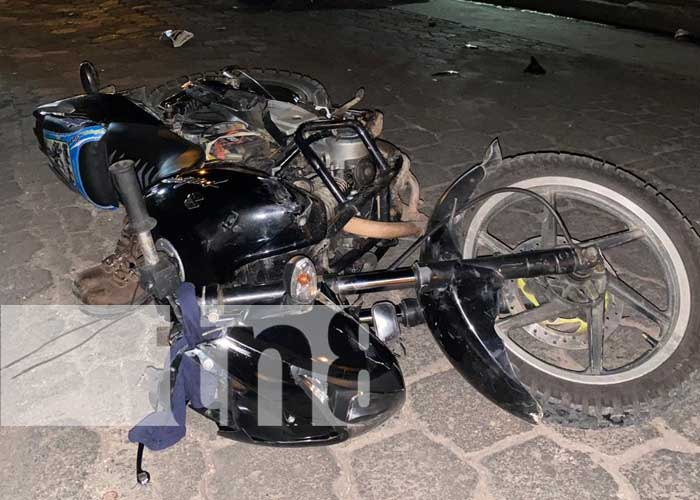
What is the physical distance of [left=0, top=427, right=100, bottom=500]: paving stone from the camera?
2.30 metres

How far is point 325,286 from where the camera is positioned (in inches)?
86.5

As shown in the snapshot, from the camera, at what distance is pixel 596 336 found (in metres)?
2.29

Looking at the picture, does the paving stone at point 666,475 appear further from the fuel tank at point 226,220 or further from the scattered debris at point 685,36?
the scattered debris at point 685,36

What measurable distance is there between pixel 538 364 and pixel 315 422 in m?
0.86

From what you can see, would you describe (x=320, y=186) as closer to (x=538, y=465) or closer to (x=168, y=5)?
(x=538, y=465)

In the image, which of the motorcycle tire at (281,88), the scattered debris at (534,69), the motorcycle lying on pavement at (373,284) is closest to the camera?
the motorcycle lying on pavement at (373,284)

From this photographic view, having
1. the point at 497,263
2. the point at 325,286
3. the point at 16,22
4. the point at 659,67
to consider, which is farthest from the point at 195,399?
the point at 16,22

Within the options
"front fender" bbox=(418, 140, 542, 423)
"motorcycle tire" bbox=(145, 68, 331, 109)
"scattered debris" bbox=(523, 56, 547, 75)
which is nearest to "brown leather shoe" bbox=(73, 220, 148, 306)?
"motorcycle tire" bbox=(145, 68, 331, 109)

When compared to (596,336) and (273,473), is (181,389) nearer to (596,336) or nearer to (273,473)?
(273,473)

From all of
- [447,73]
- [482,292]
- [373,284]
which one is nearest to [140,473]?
[373,284]

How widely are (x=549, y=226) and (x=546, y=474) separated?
94 cm

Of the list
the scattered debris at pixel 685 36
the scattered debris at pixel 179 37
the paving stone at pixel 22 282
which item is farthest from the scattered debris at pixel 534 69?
the paving stone at pixel 22 282

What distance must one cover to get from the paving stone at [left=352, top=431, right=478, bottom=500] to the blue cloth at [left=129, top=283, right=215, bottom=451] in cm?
69

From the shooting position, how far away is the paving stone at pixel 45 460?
2.30 metres
